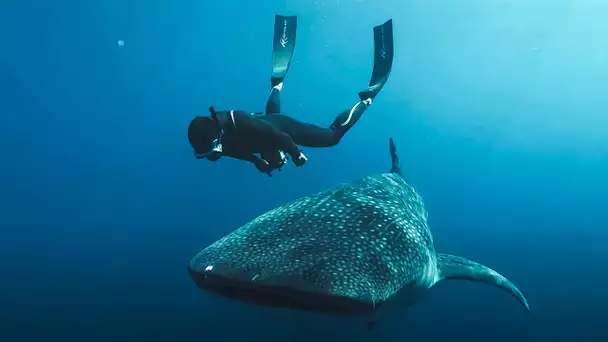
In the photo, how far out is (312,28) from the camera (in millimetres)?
34312

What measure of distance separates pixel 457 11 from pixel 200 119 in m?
35.7

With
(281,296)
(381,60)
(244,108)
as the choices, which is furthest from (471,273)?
(244,108)

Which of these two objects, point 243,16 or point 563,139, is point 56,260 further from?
point 563,139

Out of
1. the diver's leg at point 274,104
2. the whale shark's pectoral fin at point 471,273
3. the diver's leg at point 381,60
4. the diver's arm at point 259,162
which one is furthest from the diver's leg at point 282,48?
the whale shark's pectoral fin at point 471,273

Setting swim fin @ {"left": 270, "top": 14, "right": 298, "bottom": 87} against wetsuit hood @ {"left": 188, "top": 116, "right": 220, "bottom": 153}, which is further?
swim fin @ {"left": 270, "top": 14, "right": 298, "bottom": 87}

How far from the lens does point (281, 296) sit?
7.25 feet

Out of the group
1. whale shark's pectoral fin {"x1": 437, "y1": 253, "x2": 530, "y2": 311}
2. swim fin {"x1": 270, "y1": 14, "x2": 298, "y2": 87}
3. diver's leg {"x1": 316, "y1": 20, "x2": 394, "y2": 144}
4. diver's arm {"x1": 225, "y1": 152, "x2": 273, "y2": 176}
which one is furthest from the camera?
swim fin {"x1": 270, "y1": 14, "x2": 298, "y2": 87}

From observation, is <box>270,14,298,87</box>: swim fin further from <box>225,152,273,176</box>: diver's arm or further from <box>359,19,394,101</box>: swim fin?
<box>225,152,273,176</box>: diver's arm

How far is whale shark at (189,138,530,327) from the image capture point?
2.21m

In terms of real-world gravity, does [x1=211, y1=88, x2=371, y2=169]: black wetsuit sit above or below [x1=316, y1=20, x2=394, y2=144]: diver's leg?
below

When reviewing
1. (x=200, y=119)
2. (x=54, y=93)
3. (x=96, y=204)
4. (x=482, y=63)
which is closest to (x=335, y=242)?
(x=200, y=119)

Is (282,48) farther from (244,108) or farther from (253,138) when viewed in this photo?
(244,108)

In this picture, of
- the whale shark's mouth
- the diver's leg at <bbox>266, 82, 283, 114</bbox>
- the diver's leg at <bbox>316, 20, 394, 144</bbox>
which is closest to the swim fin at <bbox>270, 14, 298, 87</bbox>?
the diver's leg at <bbox>266, 82, 283, 114</bbox>

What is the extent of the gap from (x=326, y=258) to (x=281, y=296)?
1.23ft
